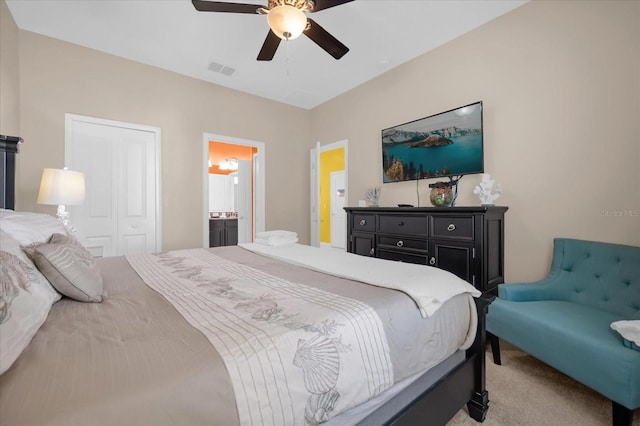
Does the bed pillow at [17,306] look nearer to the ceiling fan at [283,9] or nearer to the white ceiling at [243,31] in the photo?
the ceiling fan at [283,9]

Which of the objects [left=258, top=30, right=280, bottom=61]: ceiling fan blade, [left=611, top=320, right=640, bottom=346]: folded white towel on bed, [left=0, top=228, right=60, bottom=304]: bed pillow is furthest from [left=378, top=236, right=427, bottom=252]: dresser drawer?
[left=0, top=228, right=60, bottom=304]: bed pillow

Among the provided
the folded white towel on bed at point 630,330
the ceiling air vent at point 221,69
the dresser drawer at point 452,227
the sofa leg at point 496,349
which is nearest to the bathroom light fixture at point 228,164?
the ceiling air vent at point 221,69

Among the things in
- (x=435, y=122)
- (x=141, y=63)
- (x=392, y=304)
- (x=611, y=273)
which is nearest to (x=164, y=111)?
(x=141, y=63)

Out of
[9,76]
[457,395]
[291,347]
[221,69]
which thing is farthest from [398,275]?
[9,76]

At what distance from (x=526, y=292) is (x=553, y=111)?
5.18 feet

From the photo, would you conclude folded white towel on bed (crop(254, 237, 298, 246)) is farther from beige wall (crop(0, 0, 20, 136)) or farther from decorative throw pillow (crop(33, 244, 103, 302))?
beige wall (crop(0, 0, 20, 136))

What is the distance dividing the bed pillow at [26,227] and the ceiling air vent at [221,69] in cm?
281

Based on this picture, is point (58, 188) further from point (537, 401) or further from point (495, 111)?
point (495, 111)

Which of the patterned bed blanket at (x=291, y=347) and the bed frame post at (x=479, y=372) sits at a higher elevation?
the patterned bed blanket at (x=291, y=347)

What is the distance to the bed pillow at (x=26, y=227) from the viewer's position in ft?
3.85

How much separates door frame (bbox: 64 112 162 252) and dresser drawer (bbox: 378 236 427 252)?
289 cm

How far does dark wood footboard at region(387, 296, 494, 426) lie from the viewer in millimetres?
1141

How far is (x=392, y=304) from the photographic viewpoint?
1110mm

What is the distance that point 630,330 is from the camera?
1.32m
